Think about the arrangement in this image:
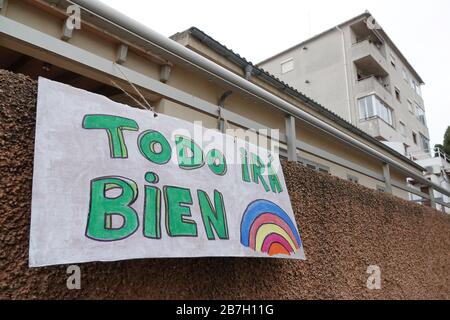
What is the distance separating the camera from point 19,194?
1.18 m

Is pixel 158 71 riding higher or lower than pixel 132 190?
higher

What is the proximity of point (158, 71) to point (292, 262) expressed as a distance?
325 centimetres

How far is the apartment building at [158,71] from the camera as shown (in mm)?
1709

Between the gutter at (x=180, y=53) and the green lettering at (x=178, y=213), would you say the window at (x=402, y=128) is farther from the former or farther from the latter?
the green lettering at (x=178, y=213)

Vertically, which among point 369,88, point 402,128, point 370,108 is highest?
→ point 369,88

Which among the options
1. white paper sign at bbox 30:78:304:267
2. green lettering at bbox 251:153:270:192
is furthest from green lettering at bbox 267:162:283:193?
white paper sign at bbox 30:78:304:267

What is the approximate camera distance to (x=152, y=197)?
1330 millimetres

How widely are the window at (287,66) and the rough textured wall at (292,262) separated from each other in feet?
67.4

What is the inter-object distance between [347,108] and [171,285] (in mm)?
20440

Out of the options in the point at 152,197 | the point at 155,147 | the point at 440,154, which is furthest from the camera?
the point at 440,154

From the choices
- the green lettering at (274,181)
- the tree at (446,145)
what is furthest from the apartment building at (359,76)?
the green lettering at (274,181)

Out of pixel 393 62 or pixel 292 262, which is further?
pixel 393 62

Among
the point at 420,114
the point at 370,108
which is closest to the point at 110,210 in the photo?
the point at 370,108

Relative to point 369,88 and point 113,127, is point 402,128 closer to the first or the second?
point 369,88
